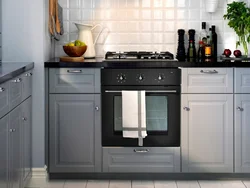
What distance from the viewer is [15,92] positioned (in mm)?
3594

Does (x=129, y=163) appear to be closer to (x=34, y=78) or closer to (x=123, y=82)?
(x=123, y=82)

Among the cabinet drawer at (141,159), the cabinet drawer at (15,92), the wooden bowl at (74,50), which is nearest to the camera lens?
the cabinet drawer at (15,92)

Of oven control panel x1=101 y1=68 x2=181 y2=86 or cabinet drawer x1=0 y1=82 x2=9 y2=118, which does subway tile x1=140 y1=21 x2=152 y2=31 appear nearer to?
oven control panel x1=101 y1=68 x2=181 y2=86

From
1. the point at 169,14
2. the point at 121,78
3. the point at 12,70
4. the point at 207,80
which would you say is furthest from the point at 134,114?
the point at 12,70

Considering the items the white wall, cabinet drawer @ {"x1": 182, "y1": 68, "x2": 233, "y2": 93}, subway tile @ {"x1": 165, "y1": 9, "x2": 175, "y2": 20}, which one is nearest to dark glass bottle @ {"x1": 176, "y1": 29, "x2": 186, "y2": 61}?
subway tile @ {"x1": 165, "y1": 9, "x2": 175, "y2": 20}

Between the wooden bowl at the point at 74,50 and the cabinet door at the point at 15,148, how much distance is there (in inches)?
41.3

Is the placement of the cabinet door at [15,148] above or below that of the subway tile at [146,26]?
below

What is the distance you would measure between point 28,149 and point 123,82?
892 millimetres

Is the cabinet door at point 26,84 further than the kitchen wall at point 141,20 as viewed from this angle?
No

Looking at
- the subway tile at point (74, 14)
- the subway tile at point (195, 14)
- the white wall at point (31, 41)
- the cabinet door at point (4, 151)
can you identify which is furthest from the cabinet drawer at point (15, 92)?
the subway tile at point (195, 14)

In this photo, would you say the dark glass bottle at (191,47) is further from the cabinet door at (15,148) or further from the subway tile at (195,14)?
the cabinet door at (15,148)

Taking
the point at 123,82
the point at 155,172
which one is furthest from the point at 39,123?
the point at 155,172

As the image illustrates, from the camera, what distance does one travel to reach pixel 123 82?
14.6 feet

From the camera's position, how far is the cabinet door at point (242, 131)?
4465mm
